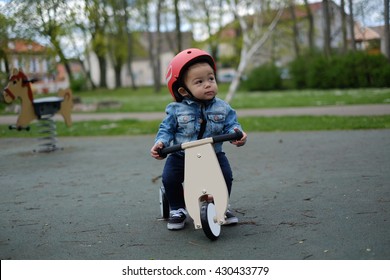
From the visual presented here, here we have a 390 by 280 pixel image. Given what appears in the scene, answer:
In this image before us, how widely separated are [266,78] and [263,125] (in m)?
22.7

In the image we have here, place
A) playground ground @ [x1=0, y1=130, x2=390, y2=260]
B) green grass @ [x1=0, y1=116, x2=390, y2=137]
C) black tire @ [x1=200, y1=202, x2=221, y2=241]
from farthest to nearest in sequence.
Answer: green grass @ [x1=0, y1=116, x2=390, y2=137] → black tire @ [x1=200, y1=202, x2=221, y2=241] → playground ground @ [x1=0, y1=130, x2=390, y2=260]

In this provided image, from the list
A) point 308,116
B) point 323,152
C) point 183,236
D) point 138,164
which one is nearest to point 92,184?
point 138,164

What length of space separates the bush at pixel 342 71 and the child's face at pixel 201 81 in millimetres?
7313

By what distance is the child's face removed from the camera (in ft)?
12.3

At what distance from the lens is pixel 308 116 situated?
1244 centimetres

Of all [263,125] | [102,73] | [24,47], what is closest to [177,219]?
[24,47]

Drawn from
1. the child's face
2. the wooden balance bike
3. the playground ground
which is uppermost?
the child's face

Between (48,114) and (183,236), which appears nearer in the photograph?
(183,236)

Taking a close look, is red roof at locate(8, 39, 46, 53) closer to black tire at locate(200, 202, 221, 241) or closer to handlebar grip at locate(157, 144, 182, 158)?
handlebar grip at locate(157, 144, 182, 158)

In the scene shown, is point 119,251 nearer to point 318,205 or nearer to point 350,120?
point 318,205

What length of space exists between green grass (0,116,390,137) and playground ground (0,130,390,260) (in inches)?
80.0

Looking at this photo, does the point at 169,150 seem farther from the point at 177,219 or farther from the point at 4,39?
the point at 4,39

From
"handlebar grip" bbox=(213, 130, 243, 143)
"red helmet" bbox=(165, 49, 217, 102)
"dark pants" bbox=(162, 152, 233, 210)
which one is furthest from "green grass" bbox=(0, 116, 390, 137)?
"handlebar grip" bbox=(213, 130, 243, 143)
